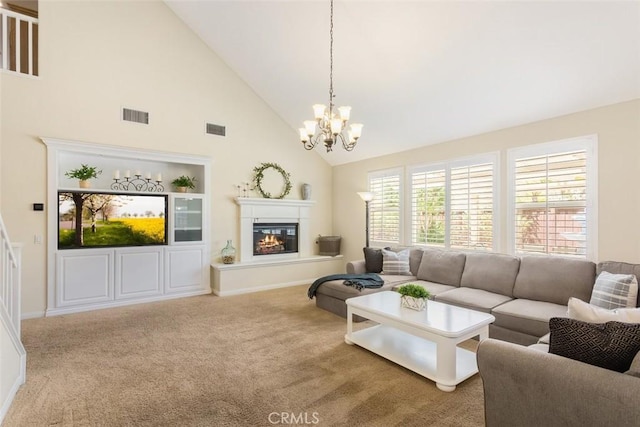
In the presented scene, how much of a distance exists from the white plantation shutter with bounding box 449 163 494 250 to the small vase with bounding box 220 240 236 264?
3.82 meters

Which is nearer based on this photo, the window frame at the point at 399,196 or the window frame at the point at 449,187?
the window frame at the point at 449,187

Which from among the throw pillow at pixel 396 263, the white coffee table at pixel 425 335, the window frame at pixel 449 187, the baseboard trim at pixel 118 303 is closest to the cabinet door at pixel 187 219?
the baseboard trim at pixel 118 303

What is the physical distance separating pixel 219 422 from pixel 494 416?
1.72m

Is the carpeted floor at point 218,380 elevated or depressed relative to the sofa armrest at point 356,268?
depressed

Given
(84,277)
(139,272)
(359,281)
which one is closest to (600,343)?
(359,281)

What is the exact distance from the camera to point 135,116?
16.6 ft

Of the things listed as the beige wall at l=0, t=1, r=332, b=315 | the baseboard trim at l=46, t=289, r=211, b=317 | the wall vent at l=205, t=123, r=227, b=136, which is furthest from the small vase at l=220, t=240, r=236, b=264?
the wall vent at l=205, t=123, r=227, b=136

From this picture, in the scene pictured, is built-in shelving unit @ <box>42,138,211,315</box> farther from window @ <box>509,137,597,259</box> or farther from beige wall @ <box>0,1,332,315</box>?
window @ <box>509,137,597,259</box>

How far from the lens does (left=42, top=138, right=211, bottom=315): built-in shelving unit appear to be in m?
4.45

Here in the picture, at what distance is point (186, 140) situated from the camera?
5531mm

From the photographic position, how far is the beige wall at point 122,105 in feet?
14.0

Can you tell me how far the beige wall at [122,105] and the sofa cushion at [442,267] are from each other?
3444mm

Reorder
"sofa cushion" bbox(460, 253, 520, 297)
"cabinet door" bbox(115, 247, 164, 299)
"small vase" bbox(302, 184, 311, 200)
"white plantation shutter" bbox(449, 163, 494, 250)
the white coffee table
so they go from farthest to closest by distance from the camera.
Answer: "small vase" bbox(302, 184, 311, 200)
"cabinet door" bbox(115, 247, 164, 299)
"white plantation shutter" bbox(449, 163, 494, 250)
"sofa cushion" bbox(460, 253, 520, 297)
the white coffee table

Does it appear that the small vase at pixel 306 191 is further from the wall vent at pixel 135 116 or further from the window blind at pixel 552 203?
the window blind at pixel 552 203
